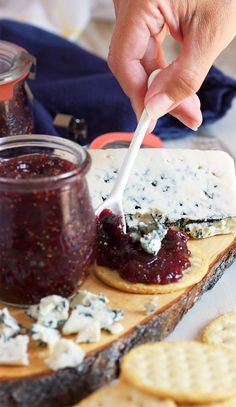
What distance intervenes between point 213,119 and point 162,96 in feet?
2.42

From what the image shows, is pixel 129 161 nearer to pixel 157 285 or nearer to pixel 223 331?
pixel 157 285

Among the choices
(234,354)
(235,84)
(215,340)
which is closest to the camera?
(234,354)

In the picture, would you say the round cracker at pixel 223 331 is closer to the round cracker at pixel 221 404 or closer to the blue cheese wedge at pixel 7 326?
the round cracker at pixel 221 404

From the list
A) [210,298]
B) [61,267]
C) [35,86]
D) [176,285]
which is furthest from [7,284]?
[35,86]

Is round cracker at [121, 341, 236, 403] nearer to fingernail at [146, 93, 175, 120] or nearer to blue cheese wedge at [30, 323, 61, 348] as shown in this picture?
blue cheese wedge at [30, 323, 61, 348]

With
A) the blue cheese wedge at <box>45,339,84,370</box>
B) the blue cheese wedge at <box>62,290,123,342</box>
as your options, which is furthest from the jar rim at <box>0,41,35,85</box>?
the blue cheese wedge at <box>45,339,84,370</box>

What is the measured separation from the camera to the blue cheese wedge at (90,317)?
117 centimetres

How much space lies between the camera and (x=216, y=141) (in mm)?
2059

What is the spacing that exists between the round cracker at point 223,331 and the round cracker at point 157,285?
8cm

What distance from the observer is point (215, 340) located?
127cm

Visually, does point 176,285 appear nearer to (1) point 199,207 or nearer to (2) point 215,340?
(2) point 215,340

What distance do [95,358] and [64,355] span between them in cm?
6

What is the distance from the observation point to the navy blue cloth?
6.51ft

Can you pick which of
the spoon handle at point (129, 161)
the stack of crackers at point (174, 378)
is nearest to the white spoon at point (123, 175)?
the spoon handle at point (129, 161)
